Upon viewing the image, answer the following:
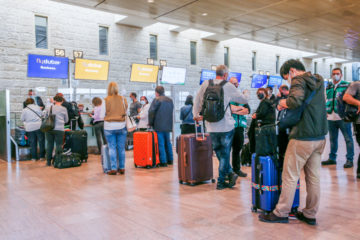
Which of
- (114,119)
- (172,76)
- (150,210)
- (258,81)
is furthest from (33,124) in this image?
(258,81)

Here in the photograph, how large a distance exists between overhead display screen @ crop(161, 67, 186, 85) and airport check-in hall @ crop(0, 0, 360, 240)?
5cm

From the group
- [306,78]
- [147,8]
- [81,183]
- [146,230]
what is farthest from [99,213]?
[147,8]

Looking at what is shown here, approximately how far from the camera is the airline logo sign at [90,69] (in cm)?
845

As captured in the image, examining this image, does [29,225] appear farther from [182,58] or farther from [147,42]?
[182,58]

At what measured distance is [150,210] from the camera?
10.7 ft

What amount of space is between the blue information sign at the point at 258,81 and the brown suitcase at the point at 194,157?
1055cm

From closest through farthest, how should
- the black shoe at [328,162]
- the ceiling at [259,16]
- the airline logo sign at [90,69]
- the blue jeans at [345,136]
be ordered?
the blue jeans at [345,136], the black shoe at [328,162], the airline logo sign at [90,69], the ceiling at [259,16]

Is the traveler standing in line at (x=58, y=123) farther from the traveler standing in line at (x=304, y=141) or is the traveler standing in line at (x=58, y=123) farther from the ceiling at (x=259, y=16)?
the traveler standing in line at (x=304, y=141)

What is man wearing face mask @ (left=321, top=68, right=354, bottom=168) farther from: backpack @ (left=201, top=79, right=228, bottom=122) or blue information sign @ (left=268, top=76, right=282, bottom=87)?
blue information sign @ (left=268, top=76, right=282, bottom=87)

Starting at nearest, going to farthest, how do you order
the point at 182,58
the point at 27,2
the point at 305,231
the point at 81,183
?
the point at 305,231, the point at 81,183, the point at 27,2, the point at 182,58

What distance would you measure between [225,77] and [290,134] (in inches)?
59.3

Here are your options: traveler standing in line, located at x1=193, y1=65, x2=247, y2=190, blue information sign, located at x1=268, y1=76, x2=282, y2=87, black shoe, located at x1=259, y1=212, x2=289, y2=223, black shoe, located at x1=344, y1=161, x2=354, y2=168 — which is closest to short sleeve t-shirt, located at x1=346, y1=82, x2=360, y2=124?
black shoe, located at x1=344, y1=161, x2=354, y2=168

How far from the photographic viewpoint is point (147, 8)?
9.09 metres

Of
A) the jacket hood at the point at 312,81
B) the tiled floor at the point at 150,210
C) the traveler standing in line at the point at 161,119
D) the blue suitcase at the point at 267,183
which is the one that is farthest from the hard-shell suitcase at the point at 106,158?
the jacket hood at the point at 312,81
